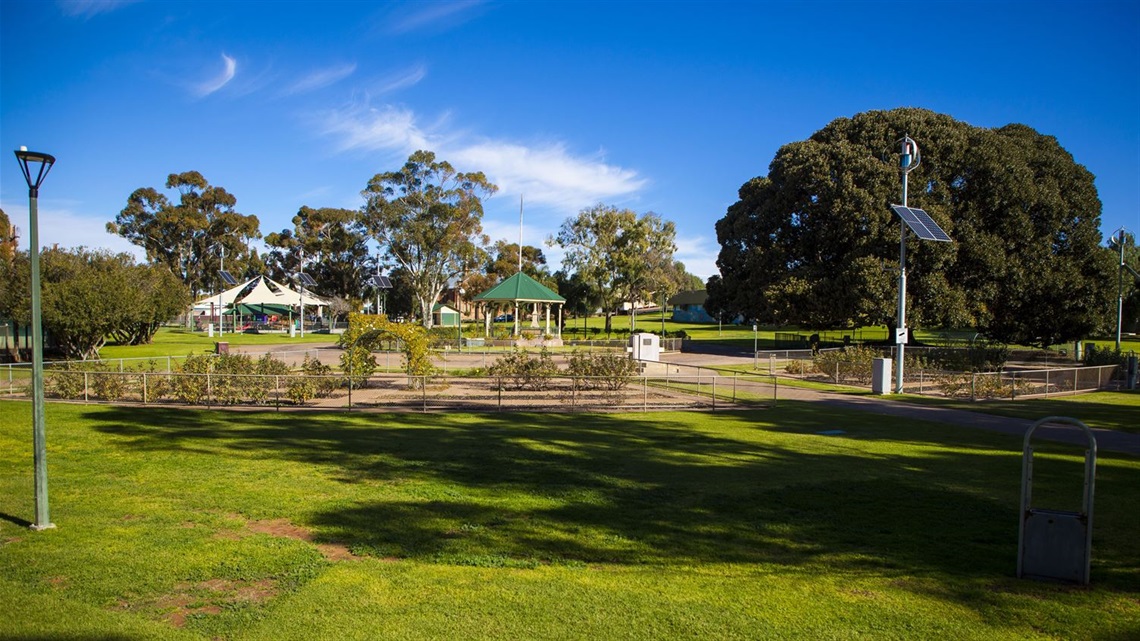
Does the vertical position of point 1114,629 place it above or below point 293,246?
below

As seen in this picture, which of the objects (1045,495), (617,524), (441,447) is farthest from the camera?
(441,447)

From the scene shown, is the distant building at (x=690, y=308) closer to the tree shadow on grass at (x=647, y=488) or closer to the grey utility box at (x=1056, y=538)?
the tree shadow on grass at (x=647, y=488)

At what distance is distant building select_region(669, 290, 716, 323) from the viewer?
120438mm

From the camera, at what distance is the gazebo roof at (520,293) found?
55.2 meters

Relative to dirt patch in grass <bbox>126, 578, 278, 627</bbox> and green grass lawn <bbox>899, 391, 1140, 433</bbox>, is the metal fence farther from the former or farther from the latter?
dirt patch in grass <bbox>126, 578, 278, 627</bbox>

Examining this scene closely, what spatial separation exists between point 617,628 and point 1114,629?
4212 millimetres

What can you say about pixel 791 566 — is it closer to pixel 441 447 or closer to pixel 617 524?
pixel 617 524

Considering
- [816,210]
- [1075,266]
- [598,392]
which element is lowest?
[598,392]

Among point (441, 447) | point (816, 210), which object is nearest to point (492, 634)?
point (441, 447)

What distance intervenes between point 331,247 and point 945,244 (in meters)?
69.9

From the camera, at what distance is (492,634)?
5492 mm

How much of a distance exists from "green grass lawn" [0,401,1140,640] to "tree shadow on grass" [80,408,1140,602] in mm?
56

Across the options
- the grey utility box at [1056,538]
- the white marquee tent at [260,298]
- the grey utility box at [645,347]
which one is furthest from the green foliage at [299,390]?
the white marquee tent at [260,298]

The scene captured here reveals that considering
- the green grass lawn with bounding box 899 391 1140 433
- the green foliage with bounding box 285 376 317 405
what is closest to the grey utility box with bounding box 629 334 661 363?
the green grass lawn with bounding box 899 391 1140 433
